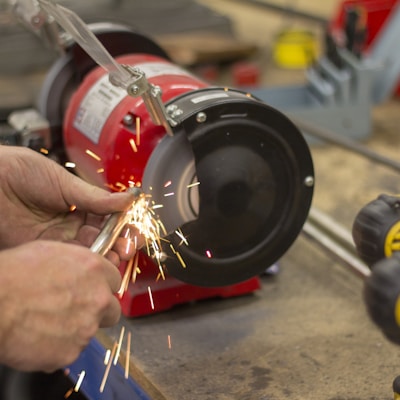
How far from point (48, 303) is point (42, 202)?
399mm

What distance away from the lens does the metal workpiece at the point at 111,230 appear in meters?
1.14

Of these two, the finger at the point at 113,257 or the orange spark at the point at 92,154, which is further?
the orange spark at the point at 92,154

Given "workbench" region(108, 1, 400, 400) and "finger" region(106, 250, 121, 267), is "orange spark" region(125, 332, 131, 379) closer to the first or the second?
"workbench" region(108, 1, 400, 400)

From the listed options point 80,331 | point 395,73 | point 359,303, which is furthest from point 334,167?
point 80,331

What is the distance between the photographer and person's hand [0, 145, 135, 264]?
Result: 1.26 metres

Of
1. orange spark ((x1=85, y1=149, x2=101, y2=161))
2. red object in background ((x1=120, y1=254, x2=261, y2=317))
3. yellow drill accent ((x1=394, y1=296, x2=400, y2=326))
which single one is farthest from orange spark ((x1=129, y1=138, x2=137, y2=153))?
yellow drill accent ((x1=394, y1=296, x2=400, y2=326))

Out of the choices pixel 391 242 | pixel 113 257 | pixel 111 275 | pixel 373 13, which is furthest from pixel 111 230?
pixel 373 13

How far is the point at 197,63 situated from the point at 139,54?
1416 mm

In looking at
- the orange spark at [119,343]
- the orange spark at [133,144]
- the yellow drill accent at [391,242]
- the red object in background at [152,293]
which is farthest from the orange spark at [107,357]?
the yellow drill accent at [391,242]

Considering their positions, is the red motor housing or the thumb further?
the red motor housing

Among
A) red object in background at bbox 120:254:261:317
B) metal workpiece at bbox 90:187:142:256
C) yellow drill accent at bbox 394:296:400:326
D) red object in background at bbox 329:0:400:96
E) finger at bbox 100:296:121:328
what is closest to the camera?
yellow drill accent at bbox 394:296:400:326

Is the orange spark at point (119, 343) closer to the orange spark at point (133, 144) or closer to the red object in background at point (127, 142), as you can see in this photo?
the red object in background at point (127, 142)

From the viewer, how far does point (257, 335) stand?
143cm

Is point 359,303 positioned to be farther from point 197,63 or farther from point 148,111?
point 197,63
